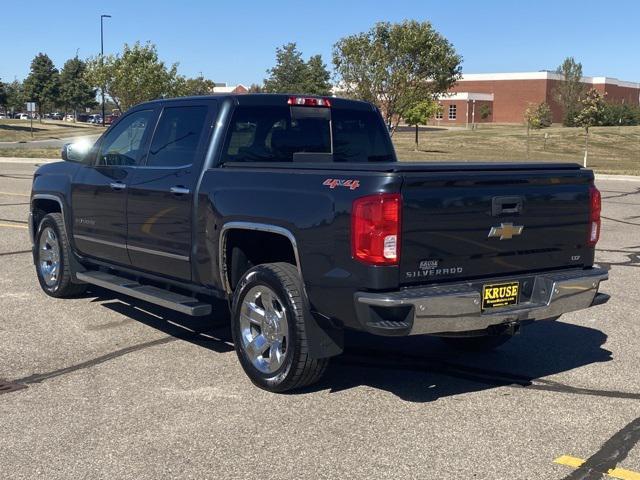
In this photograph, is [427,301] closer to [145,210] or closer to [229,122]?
[229,122]

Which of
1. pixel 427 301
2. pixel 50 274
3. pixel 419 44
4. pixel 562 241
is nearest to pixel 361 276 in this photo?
pixel 427 301

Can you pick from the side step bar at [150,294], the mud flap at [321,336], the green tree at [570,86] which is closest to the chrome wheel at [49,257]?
the side step bar at [150,294]

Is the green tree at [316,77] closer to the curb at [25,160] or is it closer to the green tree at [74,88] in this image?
the green tree at [74,88]

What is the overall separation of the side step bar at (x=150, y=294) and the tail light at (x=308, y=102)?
1.74 m

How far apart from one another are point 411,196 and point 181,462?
1916 mm

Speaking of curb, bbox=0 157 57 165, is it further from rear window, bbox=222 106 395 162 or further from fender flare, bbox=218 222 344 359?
fender flare, bbox=218 222 344 359

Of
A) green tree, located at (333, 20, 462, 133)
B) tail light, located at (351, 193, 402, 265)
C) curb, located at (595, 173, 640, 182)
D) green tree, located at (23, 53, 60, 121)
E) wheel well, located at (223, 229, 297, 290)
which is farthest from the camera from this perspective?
green tree, located at (23, 53, 60, 121)

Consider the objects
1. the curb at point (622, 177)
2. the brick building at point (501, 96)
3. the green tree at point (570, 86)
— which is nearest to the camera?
the curb at point (622, 177)

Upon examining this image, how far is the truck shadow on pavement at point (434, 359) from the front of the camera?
5379 mm

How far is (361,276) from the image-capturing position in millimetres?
4500

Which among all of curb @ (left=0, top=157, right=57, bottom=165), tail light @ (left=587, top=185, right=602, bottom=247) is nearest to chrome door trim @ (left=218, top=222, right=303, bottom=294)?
tail light @ (left=587, top=185, right=602, bottom=247)

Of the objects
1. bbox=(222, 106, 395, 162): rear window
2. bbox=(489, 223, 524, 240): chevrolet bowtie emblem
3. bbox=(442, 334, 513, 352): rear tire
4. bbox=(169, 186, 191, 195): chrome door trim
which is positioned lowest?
bbox=(442, 334, 513, 352): rear tire

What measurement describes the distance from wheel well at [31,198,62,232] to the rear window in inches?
117

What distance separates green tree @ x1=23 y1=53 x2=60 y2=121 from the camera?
254ft
